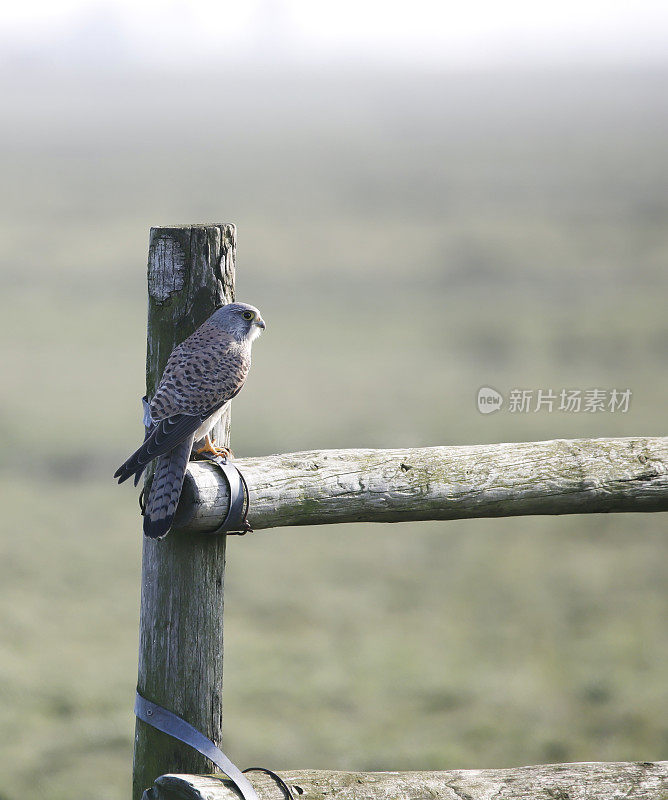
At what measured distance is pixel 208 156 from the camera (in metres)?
55.5

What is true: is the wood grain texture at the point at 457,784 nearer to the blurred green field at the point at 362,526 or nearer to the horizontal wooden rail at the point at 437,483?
the horizontal wooden rail at the point at 437,483

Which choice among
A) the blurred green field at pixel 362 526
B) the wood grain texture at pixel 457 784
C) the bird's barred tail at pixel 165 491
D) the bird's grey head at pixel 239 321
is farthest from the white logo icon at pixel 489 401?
the bird's barred tail at pixel 165 491

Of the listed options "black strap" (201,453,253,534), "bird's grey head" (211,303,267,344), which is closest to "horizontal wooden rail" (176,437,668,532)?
"black strap" (201,453,253,534)

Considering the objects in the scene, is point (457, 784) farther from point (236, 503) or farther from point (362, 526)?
point (362, 526)

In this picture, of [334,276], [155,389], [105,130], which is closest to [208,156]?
[105,130]

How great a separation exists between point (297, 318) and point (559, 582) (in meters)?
12.6

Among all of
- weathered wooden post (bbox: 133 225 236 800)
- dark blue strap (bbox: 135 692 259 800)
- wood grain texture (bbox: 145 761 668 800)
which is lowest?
wood grain texture (bbox: 145 761 668 800)

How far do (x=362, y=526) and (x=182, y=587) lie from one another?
6402 millimetres

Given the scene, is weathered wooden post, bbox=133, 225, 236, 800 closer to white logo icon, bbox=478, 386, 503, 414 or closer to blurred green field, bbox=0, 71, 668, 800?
blurred green field, bbox=0, 71, 668, 800

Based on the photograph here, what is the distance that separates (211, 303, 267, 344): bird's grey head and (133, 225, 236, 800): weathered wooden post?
0.09 feet

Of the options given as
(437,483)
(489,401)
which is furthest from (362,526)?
(437,483)

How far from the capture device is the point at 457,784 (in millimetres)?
1859

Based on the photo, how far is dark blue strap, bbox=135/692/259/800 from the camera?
183 centimetres

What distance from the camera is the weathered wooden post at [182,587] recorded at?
6.24ft
